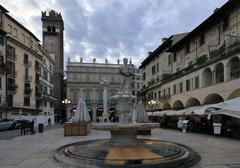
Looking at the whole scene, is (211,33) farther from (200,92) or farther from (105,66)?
(105,66)

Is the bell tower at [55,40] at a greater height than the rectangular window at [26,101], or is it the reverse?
the bell tower at [55,40]

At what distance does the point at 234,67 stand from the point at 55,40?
58.7 metres

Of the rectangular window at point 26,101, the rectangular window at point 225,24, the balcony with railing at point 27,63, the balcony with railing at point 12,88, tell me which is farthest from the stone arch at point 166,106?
the balcony with railing at point 27,63

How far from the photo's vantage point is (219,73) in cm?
2719

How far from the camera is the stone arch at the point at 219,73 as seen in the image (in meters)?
26.5

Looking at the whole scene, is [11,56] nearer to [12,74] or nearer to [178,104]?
[12,74]

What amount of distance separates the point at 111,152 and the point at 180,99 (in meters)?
26.9

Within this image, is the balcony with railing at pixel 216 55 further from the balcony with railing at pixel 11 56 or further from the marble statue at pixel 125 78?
the balcony with railing at pixel 11 56

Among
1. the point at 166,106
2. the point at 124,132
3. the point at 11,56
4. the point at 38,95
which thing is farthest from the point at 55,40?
the point at 124,132

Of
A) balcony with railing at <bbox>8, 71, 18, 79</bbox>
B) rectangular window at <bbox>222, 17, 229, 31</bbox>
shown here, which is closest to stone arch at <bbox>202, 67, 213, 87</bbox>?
rectangular window at <bbox>222, 17, 229, 31</bbox>

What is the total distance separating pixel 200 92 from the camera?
29.6 metres

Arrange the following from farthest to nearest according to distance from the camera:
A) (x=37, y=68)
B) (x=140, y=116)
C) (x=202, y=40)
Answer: (x=37, y=68) → (x=202, y=40) → (x=140, y=116)

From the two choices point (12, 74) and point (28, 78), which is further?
point (28, 78)

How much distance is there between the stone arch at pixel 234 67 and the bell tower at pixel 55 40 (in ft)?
189
